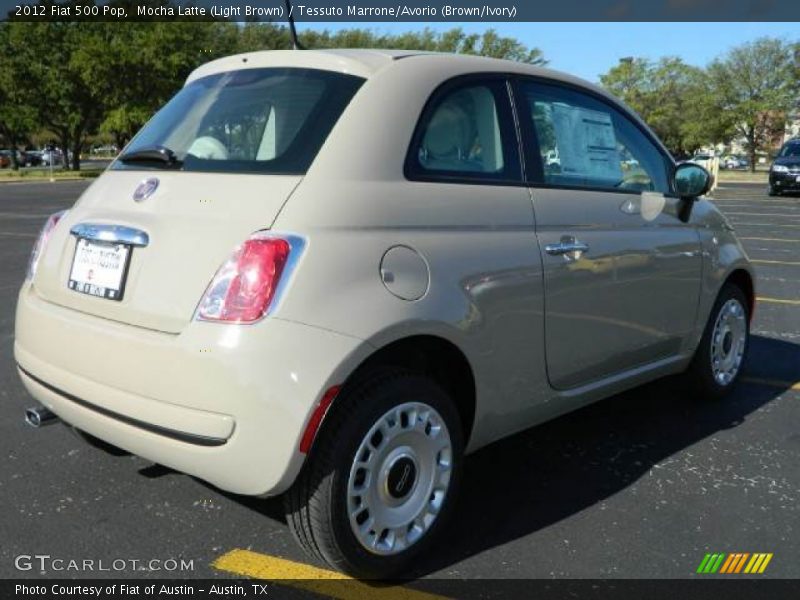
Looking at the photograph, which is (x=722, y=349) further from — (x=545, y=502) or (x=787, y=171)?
(x=787, y=171)

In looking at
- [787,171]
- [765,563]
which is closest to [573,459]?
[765,563]

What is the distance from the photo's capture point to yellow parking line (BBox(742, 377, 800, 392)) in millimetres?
4816

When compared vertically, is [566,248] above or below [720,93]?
below

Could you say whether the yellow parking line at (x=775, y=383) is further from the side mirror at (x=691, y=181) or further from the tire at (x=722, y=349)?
the side mirror at (x=691, y=181)

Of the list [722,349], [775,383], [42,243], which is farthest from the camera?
[775,383]

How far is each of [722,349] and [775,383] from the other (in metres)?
0.68

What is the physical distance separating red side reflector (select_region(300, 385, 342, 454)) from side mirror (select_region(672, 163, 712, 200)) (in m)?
2.47

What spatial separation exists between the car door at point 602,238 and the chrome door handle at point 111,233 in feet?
4.88

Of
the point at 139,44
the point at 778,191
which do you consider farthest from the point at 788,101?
the point at 139,44

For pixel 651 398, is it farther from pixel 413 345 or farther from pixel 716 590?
pixel 413 345

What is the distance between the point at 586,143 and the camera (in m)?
3.53

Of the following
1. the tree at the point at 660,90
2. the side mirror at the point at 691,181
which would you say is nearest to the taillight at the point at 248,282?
the side mirror at the point at 691,181

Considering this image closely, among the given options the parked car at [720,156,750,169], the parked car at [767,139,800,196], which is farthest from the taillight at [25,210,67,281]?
the parked car at [720,156,750,169]

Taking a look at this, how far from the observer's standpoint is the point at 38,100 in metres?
40.2
